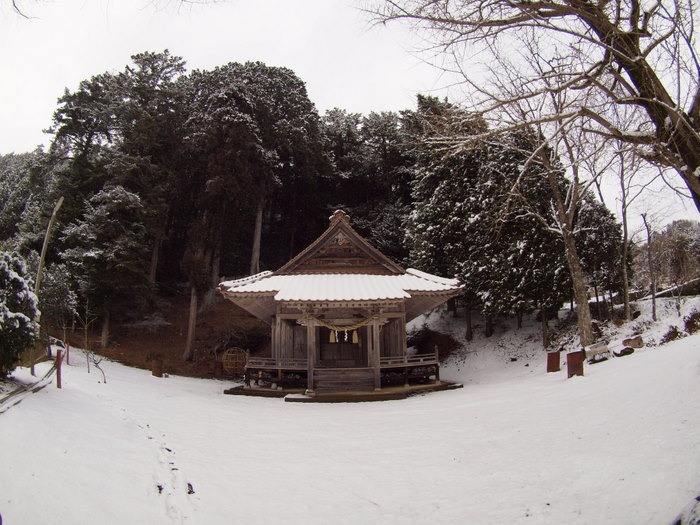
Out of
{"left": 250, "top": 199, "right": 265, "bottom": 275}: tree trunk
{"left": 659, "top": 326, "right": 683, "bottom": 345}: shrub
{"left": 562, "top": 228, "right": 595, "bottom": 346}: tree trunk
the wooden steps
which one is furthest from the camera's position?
{"left": 250, "top": 199, "right": 265, "bottom": 275}: tree trunk

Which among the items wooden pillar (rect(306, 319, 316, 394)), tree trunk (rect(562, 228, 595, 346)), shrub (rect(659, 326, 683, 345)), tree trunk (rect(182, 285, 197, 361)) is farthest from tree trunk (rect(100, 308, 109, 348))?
shrub (rect(659, 326, 683, 345))

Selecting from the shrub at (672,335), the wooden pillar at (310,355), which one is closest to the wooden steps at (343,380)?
the wooden pillar at (310,355)

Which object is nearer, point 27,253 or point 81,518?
point 81,518

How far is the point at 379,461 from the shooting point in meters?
6.56

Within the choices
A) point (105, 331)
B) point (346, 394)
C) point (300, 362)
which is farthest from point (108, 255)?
point (346, 394)

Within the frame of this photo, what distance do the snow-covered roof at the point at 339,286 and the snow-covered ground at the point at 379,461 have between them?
5.28 meters

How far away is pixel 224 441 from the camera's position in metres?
7.64

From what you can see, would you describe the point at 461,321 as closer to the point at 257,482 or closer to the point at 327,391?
the point at 327,391

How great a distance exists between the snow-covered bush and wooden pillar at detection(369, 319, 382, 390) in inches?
377

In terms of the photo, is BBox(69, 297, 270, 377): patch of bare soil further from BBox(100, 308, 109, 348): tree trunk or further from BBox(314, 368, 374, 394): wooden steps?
BBox(314, 368, 374, 394): wooden steps

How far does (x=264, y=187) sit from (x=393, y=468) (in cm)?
2318

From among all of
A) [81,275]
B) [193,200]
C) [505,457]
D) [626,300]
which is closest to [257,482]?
[505,457]

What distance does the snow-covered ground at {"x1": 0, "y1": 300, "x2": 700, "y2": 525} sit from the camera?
14.3ft

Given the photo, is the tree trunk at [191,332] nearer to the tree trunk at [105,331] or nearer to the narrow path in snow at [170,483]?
the tree trunk at [105,331]
